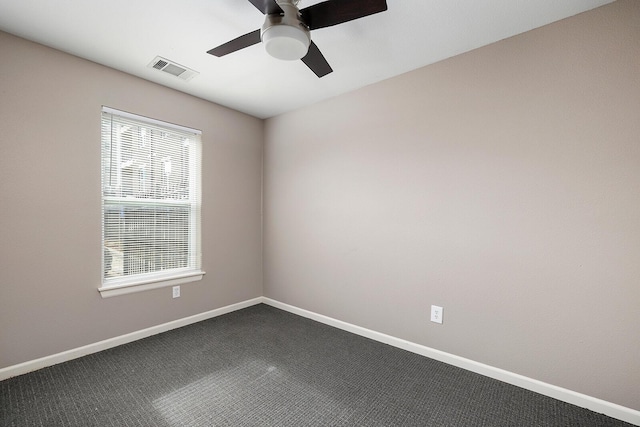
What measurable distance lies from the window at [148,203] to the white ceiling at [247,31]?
1.80 feet

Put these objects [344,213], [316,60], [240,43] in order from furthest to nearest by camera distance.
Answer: [344,213] < [316,60] < [240,43]

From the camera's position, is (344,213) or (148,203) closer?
(148,203)

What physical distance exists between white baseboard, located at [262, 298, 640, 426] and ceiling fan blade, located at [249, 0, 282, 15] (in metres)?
2.58

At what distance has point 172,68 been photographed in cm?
245

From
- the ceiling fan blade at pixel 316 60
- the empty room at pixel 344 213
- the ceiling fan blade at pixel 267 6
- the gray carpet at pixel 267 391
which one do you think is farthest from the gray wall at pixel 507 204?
the ceiling fan blade at pixel 267 6

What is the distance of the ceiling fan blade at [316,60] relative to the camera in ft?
5.52

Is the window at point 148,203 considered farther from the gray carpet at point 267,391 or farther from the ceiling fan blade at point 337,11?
the ceiling fan blade at point 337,11

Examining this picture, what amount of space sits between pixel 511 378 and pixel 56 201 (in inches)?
142

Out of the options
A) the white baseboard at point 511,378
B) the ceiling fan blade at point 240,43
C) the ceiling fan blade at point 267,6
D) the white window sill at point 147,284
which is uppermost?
the ceiling fan blade at point 267,6

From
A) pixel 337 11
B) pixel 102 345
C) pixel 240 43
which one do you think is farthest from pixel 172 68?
Answer: pixel 102 345

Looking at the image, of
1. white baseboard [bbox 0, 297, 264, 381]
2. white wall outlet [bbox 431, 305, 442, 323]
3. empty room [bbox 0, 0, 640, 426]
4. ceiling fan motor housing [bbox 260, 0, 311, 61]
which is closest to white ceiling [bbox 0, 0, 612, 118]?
empty room [bbox 0, 0, 640, 426]

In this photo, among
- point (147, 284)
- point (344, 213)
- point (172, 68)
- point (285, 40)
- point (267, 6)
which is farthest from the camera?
point (344, 213)

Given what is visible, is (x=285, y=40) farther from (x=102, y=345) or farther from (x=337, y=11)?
(x=102, y=345)

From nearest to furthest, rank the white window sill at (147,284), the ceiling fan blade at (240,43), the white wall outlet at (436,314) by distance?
the ceiling fan blade at (240,43) → the white wall outlet at (436,314) → the white window sill at (147,284)
